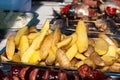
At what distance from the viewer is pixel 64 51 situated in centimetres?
149

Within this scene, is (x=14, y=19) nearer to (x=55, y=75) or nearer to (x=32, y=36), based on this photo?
(x=32, y=36)

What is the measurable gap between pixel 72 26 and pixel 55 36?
0.58 metres

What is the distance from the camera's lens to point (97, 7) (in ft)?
8.07

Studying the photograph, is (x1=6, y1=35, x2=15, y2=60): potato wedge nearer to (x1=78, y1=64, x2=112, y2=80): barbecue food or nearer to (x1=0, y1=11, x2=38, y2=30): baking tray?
(x1=78, y1=64, x2=112, y2=80): barbecue food

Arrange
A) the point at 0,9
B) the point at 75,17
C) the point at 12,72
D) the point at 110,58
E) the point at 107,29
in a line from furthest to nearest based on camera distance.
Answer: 1. the point at 0,9
2. the point at 75,17
3. the point at 107,29
4. the point at 110,58
5. the point at 12,72

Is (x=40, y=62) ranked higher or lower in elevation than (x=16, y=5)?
lower

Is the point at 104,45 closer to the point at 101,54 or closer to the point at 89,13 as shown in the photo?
the point at 101,54

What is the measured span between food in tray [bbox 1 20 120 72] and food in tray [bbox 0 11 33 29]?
0.63m

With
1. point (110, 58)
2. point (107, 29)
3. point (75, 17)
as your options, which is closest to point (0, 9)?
point (75, 17)

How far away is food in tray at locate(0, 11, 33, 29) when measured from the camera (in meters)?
2.24

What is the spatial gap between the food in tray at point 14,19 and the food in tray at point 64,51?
63cm

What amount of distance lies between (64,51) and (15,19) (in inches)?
36.2

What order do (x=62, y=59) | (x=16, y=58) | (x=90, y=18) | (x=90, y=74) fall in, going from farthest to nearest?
(x=90, y=18) < (x=16, y=58) < (x=62, y=59) < (x=90, y=74)

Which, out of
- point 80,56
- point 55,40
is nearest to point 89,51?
point 80,56
